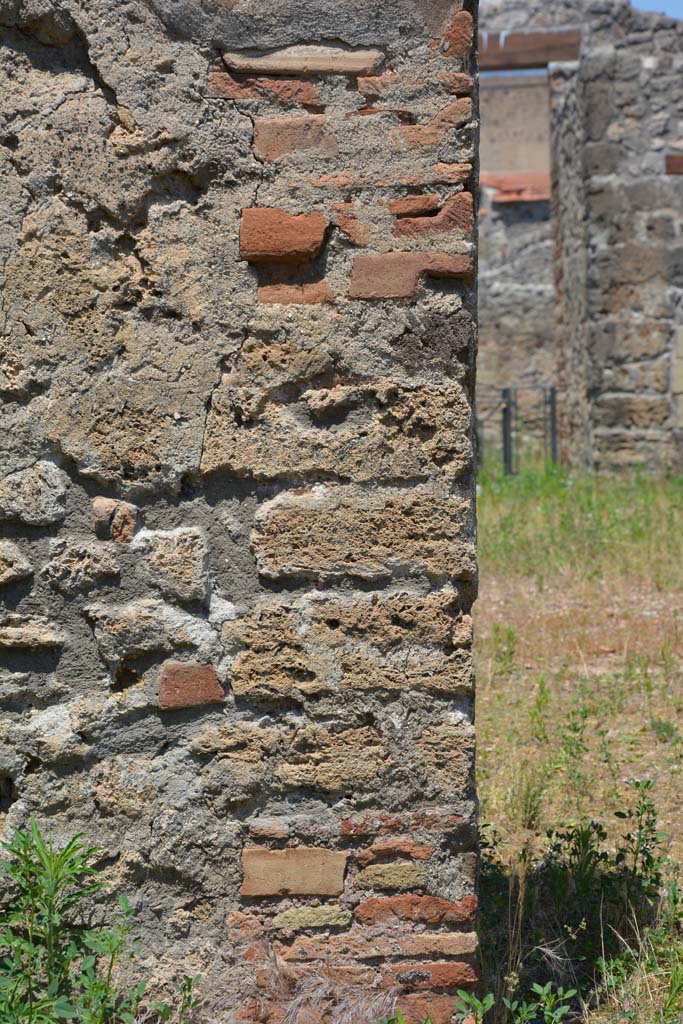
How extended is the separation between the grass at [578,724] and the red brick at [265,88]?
2006mm

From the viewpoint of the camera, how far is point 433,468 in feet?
7.61

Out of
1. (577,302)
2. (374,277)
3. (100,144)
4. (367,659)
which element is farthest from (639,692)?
(577,302)

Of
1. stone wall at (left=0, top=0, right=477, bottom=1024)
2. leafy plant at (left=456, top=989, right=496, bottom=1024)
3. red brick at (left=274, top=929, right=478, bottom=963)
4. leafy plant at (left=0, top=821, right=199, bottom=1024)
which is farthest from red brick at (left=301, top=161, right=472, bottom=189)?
leafy plant at (left=456, top=989, right=496, bottom=1024)

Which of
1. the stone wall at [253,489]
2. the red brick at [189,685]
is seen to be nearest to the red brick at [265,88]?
the stone wall at [253,489]

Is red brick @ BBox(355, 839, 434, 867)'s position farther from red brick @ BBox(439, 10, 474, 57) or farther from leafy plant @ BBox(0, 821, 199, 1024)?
red brick @ BBox(439, 10, 474, 57)

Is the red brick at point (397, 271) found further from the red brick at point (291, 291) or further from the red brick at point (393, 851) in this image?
the red brick at point (393, 851)

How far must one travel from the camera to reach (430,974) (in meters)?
2.29

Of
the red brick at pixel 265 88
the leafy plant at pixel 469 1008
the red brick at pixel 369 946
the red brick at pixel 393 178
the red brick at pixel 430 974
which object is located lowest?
the leafy plant at pixel 469 1008

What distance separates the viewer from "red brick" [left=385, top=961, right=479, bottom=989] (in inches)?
90.4

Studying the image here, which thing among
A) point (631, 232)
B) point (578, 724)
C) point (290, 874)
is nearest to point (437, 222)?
point (290, 874)

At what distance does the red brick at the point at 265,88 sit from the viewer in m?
2.26

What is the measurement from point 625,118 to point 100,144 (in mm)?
7772

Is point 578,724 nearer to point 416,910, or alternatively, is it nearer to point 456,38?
point 416,910

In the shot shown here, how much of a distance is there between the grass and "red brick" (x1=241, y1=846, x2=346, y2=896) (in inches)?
21.8
